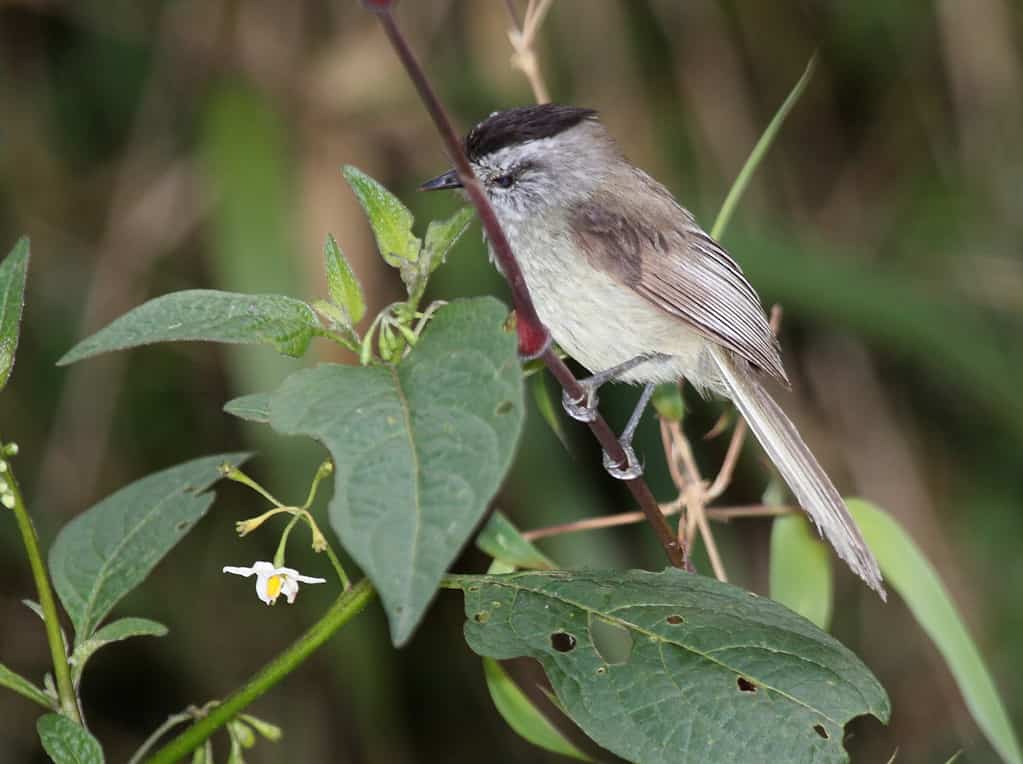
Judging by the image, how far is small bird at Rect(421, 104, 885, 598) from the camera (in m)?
2.54

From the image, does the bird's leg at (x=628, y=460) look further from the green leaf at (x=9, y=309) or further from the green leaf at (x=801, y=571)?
the green leaf at (x=9, y=309)

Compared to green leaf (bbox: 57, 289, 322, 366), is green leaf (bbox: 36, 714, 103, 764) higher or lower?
lower

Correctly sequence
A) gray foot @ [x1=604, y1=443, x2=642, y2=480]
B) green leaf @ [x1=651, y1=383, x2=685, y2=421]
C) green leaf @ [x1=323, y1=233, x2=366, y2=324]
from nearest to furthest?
1. green leaf @ [x1=323, y1=233, x2=366, y2=324]
2. gray foot @ [x1=604, y1=443, x2=642, y2=480]
3. green leaf @ [x1=651, y1=383, x2=685, y2=421]

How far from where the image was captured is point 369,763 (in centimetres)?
465

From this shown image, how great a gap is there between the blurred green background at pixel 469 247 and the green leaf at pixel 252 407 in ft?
8.13

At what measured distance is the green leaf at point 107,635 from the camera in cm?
154

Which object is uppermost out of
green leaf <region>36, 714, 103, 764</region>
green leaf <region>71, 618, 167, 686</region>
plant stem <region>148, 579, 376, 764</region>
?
green leaf <region>71, 618, 167, 686</region>

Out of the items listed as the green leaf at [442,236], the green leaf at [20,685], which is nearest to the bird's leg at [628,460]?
the green leaf at [442,236]

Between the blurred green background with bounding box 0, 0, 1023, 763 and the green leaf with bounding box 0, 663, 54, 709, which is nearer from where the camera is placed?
the green leaf with bounding box 0, 663, 54, 709

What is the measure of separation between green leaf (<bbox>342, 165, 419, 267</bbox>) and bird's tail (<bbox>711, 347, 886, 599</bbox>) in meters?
0.92

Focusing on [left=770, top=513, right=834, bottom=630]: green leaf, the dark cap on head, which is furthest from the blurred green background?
[left=770, top=513, right=834, bottom=630]: green leaf

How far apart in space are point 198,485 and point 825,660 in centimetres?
87

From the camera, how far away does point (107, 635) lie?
1570 millimetres

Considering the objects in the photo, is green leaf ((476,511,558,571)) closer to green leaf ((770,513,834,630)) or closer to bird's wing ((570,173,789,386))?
green leaf ((770,513,834,630))
